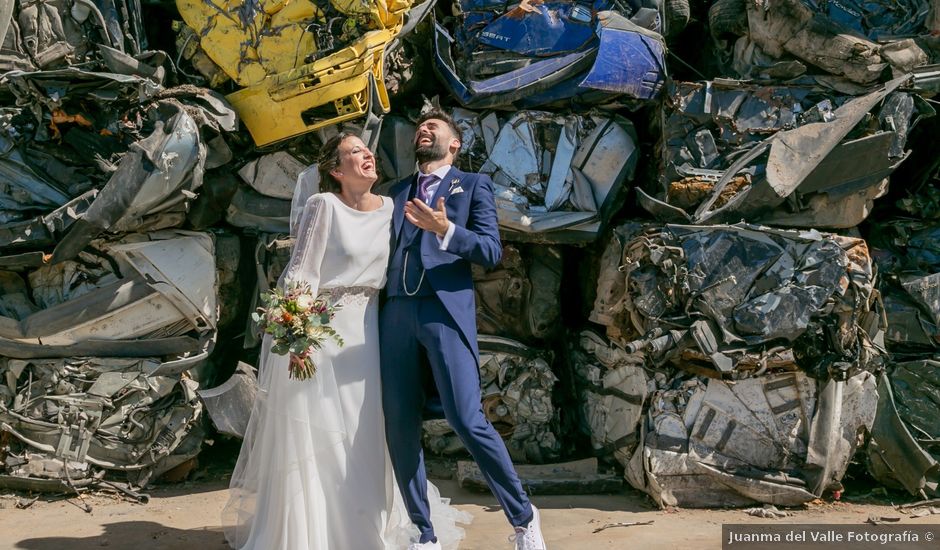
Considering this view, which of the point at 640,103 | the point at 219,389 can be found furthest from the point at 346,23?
the point at 219,389

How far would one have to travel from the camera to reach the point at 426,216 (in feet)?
11.7

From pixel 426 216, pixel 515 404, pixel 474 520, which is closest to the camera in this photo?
pixel 426 216

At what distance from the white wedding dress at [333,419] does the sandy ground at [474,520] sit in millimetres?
586

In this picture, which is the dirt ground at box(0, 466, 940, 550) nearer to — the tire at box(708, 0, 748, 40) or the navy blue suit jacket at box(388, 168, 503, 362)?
the navy blue suit jacket at box(388, 168, 503, 362)

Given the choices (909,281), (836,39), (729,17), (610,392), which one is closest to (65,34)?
(610,392)

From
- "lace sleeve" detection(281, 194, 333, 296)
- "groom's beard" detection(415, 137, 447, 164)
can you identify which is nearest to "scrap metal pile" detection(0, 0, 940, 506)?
"groom's beard" detection(415, 137, 447, 164)

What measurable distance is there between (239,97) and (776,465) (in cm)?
325

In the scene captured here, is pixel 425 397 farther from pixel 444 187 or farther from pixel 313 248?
pixel 444 187

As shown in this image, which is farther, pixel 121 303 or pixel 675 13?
pixel 675 13

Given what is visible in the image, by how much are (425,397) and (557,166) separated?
177 centimetres

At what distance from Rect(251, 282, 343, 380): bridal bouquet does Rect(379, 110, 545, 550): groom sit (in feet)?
0.97

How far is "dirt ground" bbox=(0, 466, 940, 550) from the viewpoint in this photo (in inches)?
168

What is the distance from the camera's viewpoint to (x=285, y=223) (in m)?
5.20

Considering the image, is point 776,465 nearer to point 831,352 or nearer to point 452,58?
point 831,352
